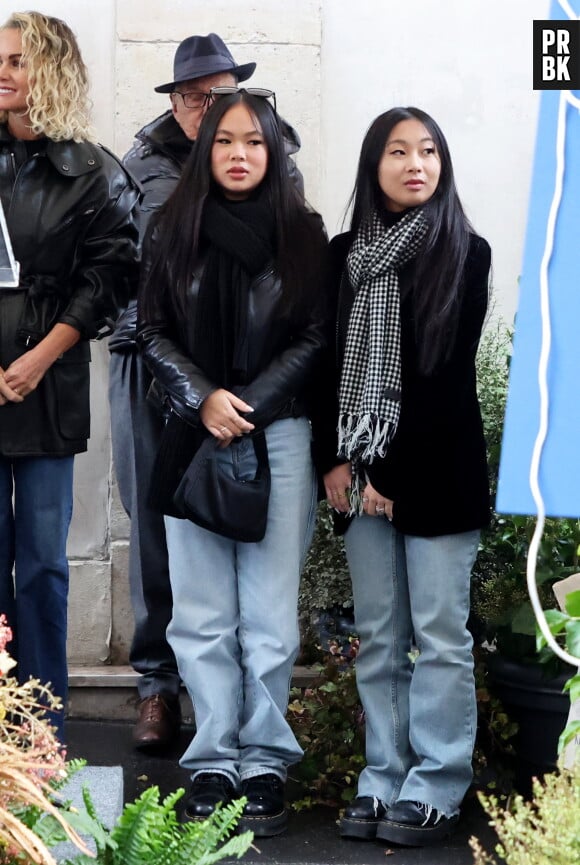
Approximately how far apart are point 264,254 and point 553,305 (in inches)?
81.9

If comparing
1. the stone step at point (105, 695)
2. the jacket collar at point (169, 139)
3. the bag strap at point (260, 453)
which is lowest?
the stone step at point (105, 695)

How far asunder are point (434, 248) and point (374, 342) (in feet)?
0.99

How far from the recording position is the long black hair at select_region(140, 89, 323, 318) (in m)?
3.92

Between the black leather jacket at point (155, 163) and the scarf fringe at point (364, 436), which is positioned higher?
the black leather jacket at point (155, 163)

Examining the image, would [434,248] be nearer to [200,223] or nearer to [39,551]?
[200,223]

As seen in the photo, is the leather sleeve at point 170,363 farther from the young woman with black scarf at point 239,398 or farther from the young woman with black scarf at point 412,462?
the young woman with black scarf at point 412,462

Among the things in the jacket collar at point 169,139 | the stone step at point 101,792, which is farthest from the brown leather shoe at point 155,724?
the jacket collar at point 169,139

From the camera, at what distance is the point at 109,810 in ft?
9.49

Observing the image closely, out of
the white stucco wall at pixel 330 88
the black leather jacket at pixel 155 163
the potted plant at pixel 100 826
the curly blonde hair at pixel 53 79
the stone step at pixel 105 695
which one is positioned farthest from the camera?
the white stucco wall at pixel 330 88

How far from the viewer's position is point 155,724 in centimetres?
466

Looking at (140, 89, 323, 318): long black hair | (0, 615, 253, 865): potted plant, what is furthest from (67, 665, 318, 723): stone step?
(0, 615, 253, 865): potted plant

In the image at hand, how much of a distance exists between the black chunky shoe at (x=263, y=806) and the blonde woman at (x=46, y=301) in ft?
1.73

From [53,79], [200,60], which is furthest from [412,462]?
[200,60]

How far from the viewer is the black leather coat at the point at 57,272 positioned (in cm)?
382
